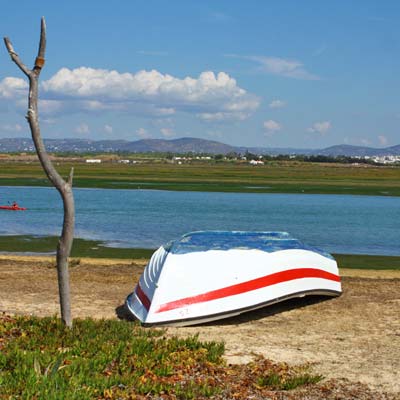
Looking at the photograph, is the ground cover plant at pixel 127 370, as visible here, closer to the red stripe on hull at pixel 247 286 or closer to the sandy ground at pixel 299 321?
the sandy ground at pixel 299 321

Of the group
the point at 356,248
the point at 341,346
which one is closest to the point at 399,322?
the point at 341,346

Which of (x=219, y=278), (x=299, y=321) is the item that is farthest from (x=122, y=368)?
(x=299, y=321)

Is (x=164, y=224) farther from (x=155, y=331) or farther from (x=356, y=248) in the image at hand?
(x=155, y=331)

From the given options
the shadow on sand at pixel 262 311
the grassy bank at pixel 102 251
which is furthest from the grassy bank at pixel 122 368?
the grassy bank at pixel 102 251

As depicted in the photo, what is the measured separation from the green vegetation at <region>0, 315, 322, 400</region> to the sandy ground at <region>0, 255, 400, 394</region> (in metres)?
0.72

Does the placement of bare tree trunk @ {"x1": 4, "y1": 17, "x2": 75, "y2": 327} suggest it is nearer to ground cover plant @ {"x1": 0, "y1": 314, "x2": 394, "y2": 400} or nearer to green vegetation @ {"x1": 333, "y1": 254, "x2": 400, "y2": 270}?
ground cover plant @ {"x1": 0, "y1": 314, "x2": 394, "y2": 400}

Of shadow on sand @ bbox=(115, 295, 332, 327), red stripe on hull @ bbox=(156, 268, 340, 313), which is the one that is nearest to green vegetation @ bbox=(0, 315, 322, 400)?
red stripe on hull @ bbox=(156, 268, 340, 313)

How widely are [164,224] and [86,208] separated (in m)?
10.9

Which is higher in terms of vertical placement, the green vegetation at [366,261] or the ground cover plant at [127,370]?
the ground cover plant at [127,370]

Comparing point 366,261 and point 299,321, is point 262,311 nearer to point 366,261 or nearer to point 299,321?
point 299,321

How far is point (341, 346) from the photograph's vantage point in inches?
434

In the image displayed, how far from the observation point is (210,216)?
4256 cm

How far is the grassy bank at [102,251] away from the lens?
80.8ft

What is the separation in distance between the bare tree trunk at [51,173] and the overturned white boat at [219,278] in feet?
6.67
